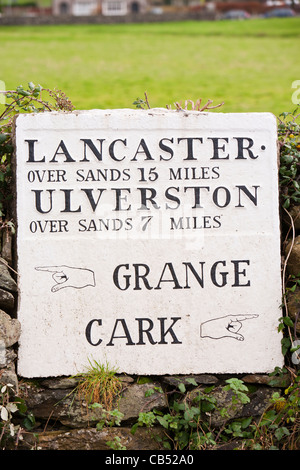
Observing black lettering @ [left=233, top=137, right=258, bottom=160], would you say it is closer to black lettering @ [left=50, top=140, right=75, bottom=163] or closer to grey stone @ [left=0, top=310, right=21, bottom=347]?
black lettering @ [left=50, top=140, right=75, bottom=163]

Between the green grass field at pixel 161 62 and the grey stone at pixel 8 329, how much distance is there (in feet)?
30.9

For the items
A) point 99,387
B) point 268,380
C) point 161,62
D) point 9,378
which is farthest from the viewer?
point 161,62

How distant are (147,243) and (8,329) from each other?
993mm

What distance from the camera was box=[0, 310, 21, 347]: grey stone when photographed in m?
3.94

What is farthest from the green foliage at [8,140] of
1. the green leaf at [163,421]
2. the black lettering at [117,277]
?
the green leaf at [163,421]

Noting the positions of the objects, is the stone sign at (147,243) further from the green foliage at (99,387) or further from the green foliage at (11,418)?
the green foliage at (11,418)

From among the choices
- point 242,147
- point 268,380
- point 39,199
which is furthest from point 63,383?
point 242,147

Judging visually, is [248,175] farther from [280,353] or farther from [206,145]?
[280,353]

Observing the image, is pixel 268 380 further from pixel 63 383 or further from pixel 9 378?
pixel 9 378

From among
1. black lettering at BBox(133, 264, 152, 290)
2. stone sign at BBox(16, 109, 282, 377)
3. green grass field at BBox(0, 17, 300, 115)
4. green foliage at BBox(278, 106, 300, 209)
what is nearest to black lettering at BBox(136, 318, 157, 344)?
stone sign at BBox(16, 109, 282, 377)

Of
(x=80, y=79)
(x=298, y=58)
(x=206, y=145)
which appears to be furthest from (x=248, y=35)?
(x=206, y=145)

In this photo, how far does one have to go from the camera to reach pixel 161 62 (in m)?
24.9

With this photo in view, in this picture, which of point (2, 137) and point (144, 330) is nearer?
point (144, 330)

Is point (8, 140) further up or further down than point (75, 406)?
further up
